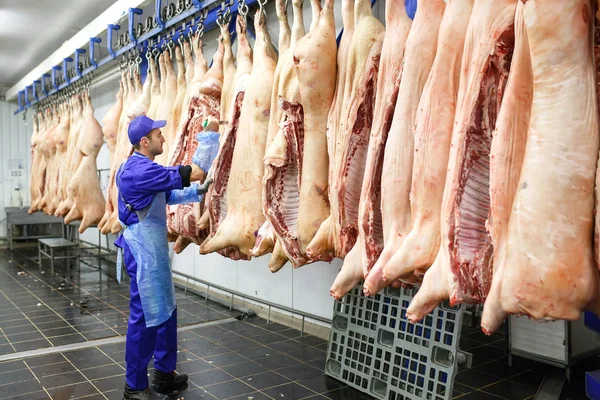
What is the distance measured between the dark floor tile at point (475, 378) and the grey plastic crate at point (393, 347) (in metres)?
0.78

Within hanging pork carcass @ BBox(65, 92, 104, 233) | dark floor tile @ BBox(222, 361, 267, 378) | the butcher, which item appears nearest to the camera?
the butcher

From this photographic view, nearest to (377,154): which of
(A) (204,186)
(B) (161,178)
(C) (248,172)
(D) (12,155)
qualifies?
(C) (248,172)

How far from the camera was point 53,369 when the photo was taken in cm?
488

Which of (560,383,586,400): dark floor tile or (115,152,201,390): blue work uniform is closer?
(115,152,201,390): blue work uniform

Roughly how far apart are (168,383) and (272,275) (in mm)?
2205

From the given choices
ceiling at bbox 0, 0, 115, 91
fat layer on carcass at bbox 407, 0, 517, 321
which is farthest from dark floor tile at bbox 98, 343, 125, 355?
ceiling at bbox 0, 0, 115, 91

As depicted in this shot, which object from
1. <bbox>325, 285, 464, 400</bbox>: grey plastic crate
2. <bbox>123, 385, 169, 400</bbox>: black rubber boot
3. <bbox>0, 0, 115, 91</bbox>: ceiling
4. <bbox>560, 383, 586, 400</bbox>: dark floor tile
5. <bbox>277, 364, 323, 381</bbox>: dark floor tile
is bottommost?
<bbox>560, 383, 586, 400</bbox>: dark floor tile

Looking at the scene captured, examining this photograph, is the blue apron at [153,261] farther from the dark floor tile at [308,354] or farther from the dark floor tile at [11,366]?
the dark floor tile at [11,366]

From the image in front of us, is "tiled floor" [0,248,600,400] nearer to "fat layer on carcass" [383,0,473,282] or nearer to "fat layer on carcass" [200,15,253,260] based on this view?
"fat layer on carcass" [200,15,253,260]

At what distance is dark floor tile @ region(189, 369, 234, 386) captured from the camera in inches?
181

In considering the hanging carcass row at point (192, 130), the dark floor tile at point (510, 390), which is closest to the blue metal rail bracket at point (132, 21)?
the hanging carcass row at point (192, 130)

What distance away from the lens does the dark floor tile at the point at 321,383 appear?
14.5 feet

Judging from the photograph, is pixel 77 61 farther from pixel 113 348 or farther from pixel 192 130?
pixel 113 348

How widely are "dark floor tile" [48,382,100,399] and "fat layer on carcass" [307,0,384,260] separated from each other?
101 inches
